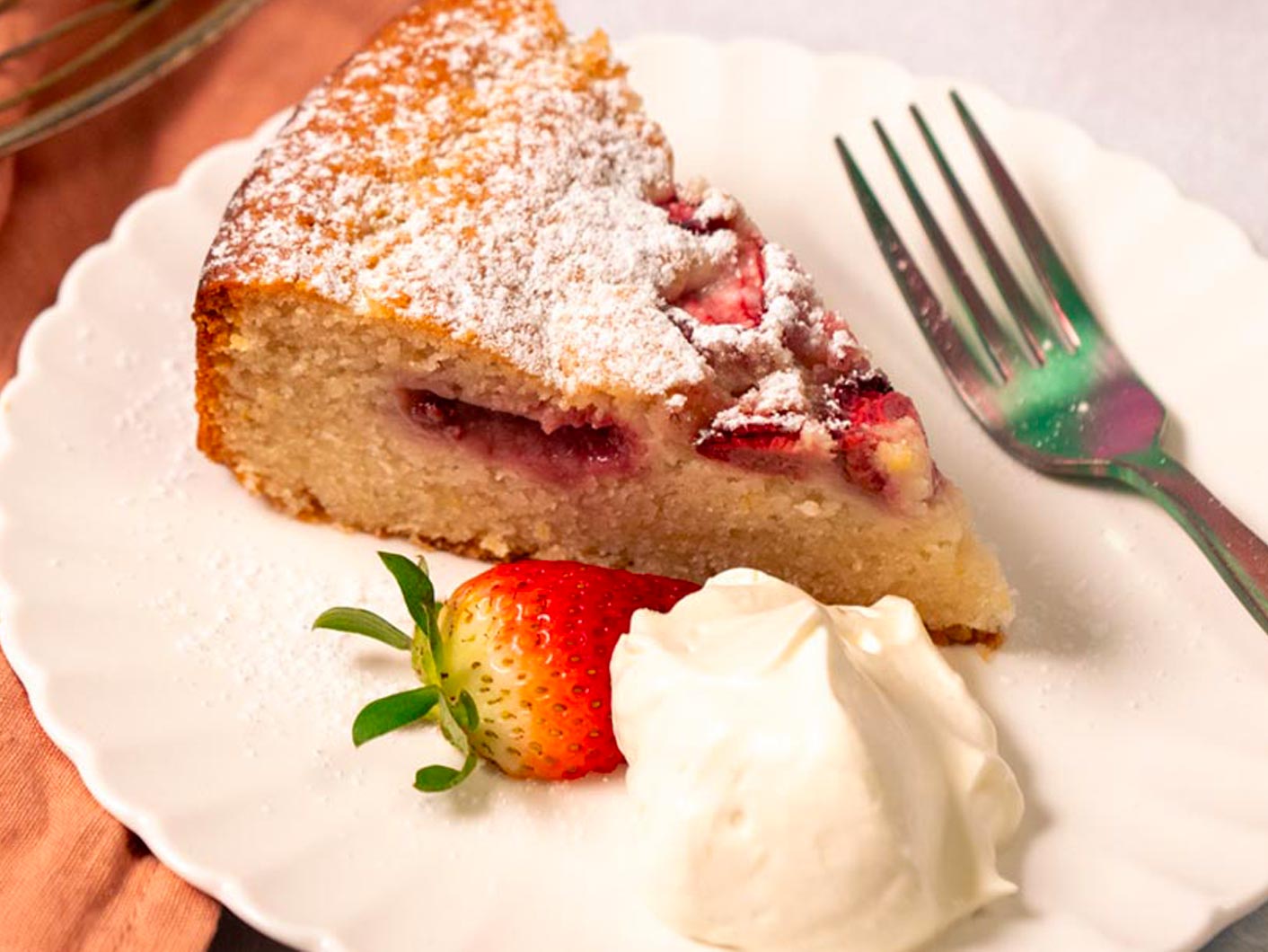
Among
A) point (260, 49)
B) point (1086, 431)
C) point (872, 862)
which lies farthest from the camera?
point (260, 49)

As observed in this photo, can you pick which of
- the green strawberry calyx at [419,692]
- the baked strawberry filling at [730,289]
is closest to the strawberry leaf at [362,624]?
the green strawberry calyx at [419,692]

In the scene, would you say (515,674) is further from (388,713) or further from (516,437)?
(516,437)

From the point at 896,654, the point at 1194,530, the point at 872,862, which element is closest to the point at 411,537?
the point at 896,654

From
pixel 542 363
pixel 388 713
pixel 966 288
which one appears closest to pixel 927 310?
pixel 966 288

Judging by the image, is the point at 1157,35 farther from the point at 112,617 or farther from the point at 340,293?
the point at 112,617

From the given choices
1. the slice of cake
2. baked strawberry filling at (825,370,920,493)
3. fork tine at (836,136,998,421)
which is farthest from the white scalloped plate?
baked strawberry filling at (825,370,920,493)

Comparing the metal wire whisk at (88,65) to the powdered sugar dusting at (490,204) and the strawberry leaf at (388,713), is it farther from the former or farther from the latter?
the strawberry leaf at (388,713)
